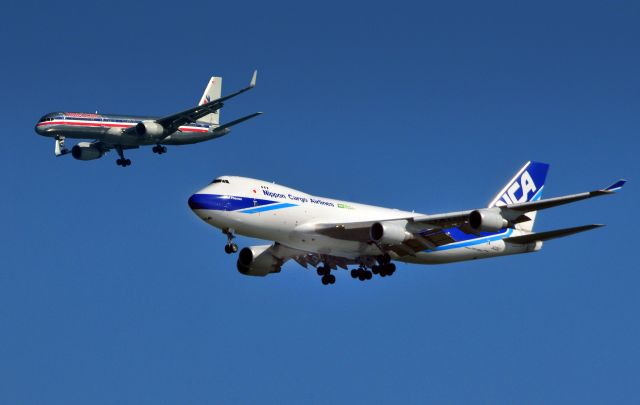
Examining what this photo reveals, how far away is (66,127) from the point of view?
246ft

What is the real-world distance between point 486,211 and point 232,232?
12.1 metres

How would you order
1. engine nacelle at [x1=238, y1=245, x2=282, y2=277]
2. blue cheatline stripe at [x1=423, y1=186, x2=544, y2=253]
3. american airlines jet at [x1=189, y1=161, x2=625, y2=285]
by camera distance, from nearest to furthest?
american airlines jet at [x1=189, y1=161, x2=625, y2=285] < engine nacelle at [x1=238, y1=245, x2=282, y2=277] < blue cheatline stripe at [x1=423, y1=186, x2=544, y2=253]

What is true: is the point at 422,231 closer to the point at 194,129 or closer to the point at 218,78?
the point at 194,129

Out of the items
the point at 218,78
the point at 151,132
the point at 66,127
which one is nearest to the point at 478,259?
the point at 151,132

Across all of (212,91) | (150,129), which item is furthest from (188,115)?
(212,91)

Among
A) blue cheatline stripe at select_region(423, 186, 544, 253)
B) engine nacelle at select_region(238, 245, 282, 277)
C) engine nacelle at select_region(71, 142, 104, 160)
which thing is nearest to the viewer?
engine nacelle at select_region(238, 245, 282, 277)

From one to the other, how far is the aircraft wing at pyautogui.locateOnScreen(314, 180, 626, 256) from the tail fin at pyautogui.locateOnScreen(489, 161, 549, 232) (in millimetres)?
7658

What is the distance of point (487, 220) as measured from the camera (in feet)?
159

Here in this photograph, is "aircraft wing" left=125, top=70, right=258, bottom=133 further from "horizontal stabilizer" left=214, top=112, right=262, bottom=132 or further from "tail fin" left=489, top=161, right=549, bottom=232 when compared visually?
"tail fin" left=489, top=161, right=549, bottom=232

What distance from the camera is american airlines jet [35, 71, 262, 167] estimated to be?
75.2m

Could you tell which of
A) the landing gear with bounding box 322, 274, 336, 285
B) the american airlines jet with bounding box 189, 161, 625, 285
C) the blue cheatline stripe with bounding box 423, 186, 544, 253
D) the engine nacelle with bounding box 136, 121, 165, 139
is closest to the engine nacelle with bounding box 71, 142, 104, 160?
the engine nacelle with bounding box 136, 121, 165, 139

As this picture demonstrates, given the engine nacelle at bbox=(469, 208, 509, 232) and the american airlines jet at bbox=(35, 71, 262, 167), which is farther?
the american airlines jet at bbox=(35, 71, 262, 167)

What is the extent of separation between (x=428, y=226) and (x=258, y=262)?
378 inches

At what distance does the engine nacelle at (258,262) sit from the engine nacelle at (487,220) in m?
11.4
